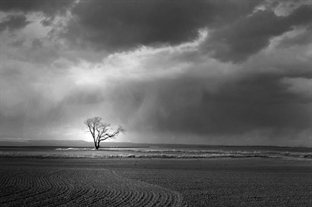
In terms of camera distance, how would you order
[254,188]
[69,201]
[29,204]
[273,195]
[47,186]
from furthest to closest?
1. [254,188]
2. [47,186]
3. [273,195]
4. [69,201]
5. [29,204]

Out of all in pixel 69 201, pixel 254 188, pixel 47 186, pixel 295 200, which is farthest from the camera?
pixel 254 188

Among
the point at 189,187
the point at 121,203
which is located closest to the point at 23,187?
the point at 121,203

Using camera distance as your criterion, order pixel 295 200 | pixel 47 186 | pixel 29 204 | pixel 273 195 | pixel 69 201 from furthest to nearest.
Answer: pixel 47 186
pixel 273 195
pixel 295 200
pixel 69 201
pixel 29 204

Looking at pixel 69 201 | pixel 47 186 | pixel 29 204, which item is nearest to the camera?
pixel 29 204

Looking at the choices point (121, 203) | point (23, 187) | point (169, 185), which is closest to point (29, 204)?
point (121, 203)

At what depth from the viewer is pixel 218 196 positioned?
14.3 metres

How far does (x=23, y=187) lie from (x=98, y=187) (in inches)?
162

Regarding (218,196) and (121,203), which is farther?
(218,196)

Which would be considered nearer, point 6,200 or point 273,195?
point 6,200

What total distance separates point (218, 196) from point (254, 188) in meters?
4.02

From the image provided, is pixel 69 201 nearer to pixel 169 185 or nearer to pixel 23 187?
Answer: pixel 23 187

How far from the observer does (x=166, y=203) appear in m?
12.4

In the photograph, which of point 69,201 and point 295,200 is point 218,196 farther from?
point 69,201

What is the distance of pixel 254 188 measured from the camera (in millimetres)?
17078
